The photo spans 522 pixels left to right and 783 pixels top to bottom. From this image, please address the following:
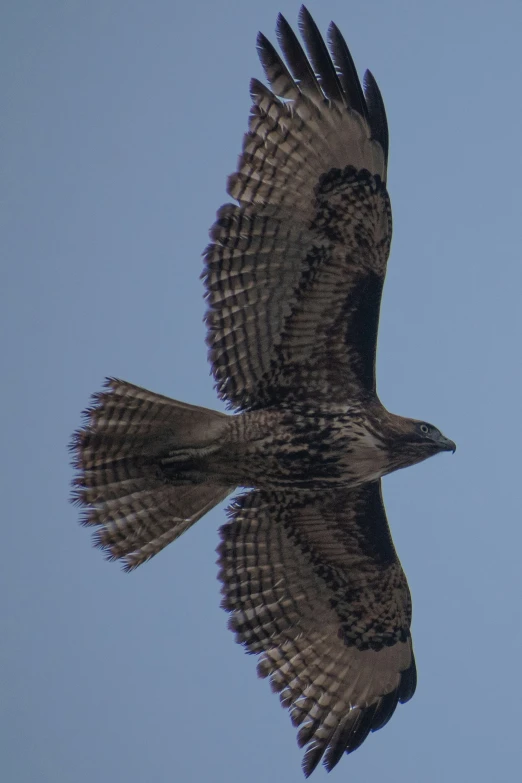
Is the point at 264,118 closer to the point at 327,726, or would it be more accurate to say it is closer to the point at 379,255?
the point at 379,255

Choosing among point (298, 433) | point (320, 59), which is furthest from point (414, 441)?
point (320, 59)

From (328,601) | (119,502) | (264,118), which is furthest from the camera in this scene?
(328,601)

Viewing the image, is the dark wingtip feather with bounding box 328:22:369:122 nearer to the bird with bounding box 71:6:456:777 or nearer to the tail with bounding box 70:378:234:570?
the bird with bounding box 71:6:456:777

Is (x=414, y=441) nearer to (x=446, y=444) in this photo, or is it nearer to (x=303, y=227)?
(x=446, y=444)

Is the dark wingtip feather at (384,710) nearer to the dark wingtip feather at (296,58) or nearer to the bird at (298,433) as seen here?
the bird at (298,433)

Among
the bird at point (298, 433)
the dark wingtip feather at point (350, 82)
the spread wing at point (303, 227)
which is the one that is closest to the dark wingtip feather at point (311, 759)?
the bird at point (298, 433)

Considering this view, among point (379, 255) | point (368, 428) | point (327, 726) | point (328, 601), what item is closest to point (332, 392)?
point (368, 428)

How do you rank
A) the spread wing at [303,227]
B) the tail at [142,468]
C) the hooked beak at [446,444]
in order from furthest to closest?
the hooked beak at [446,444] → the tail at [142,468] → the spread wing at [303,227]
